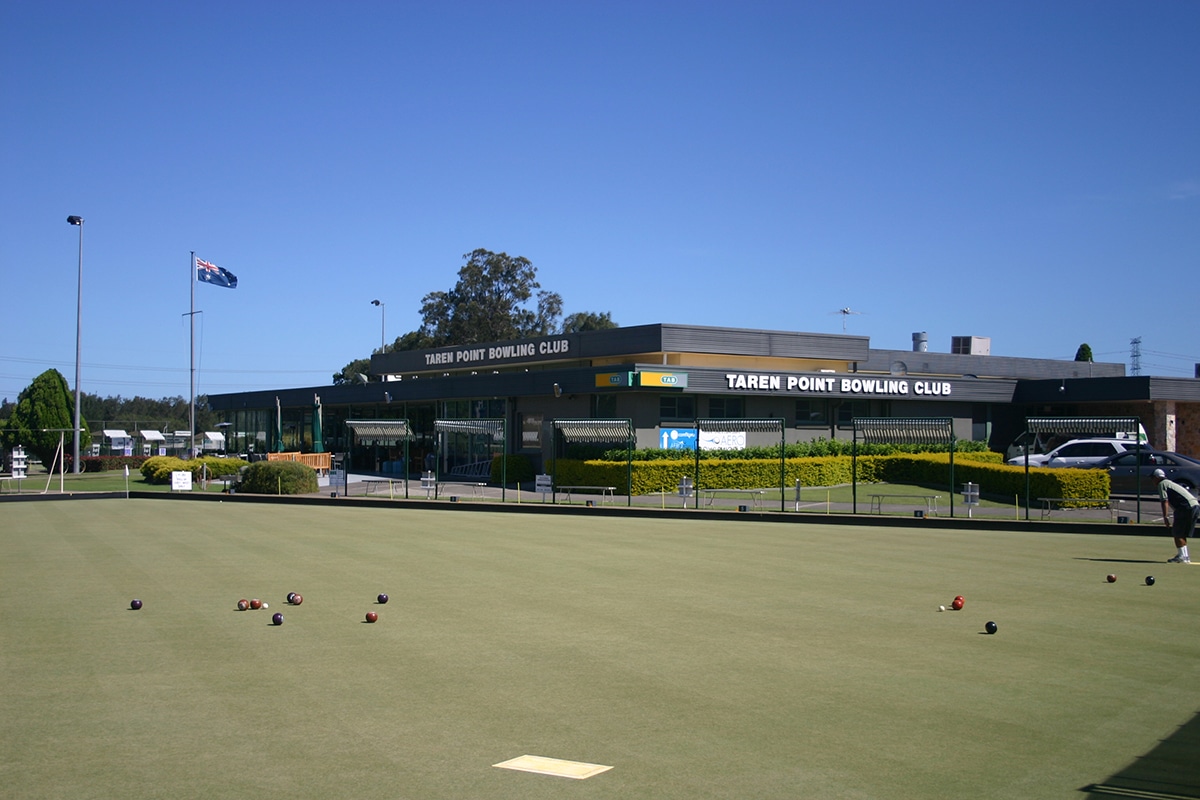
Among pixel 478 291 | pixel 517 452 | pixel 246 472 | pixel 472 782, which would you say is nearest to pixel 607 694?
pixel 472 782

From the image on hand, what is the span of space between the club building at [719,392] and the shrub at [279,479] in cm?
446

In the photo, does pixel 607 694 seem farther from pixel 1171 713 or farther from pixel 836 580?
pixel 836 580

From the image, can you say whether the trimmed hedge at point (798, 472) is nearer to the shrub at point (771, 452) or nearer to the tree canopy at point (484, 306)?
the shrub at point (771, 452)

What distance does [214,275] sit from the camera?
5616 centimetres

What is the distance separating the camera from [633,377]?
3931 cm

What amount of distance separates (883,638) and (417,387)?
41436 millimetres

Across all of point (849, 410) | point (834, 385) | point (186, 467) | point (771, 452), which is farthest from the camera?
point (186, 467)

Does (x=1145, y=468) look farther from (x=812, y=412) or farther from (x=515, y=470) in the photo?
(x=515, y=470)

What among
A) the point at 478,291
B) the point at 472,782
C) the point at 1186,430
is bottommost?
the point at 472,782

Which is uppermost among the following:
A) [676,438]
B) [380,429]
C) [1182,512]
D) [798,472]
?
[380,429]

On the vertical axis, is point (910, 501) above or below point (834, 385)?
below

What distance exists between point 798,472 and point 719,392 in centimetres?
509

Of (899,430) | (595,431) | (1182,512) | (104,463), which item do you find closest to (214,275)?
(104,463)

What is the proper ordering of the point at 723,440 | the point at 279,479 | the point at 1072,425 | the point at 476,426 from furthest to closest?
the point at 476,426 < the point at 723,440 < the point at 279,479 < the point at 1072,425
